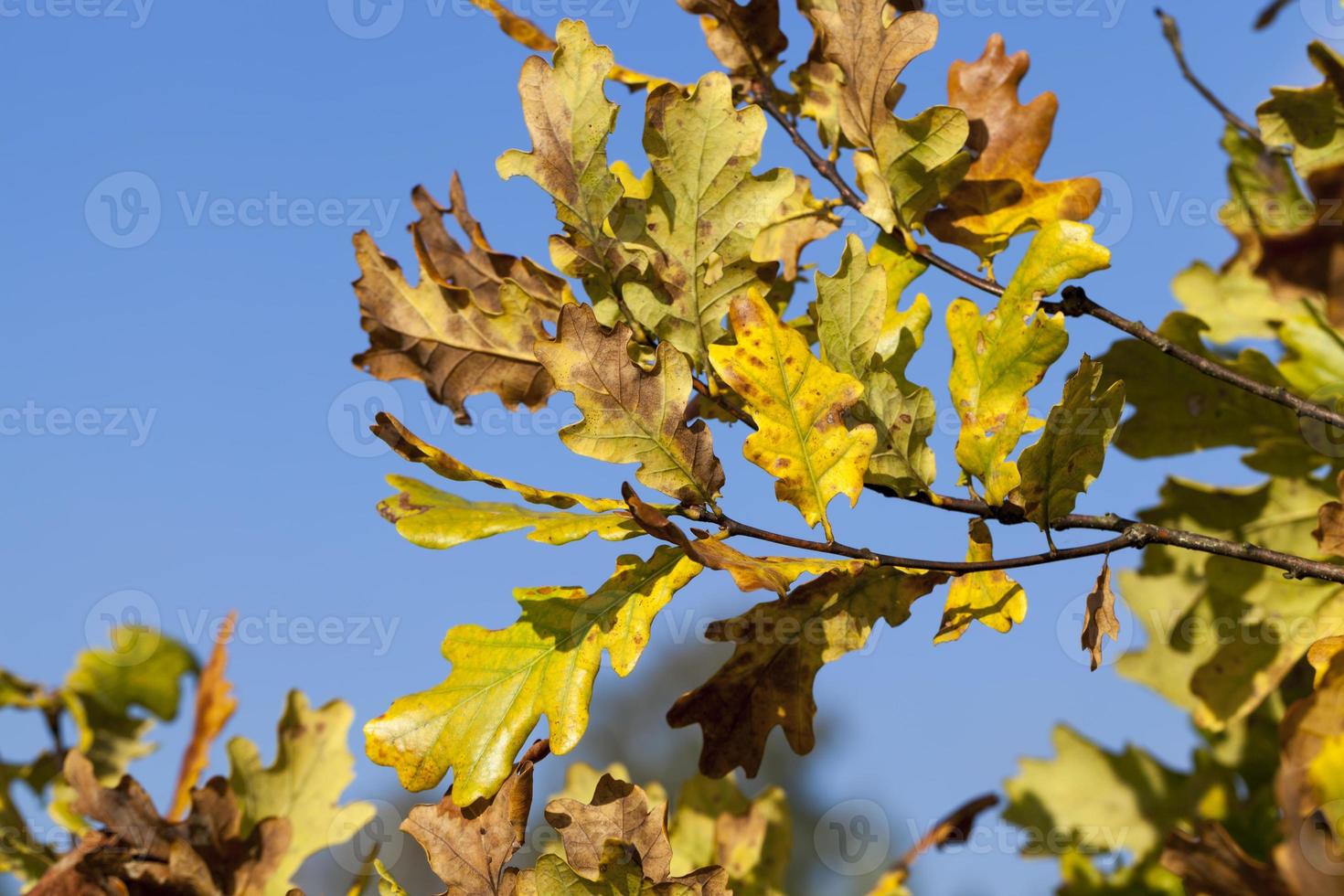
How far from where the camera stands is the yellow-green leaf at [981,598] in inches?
60.4

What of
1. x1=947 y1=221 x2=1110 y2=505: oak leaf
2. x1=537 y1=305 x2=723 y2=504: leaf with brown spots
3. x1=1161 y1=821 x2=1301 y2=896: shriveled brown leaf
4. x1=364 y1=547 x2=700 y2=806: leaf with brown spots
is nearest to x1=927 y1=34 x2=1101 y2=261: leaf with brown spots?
x1=947 y1=221 x2=1110 y2=505: oak leaf

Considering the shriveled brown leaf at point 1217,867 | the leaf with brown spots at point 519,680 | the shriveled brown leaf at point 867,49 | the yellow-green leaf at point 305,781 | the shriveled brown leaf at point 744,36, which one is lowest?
the shriveled brown leaf at point 1217,867

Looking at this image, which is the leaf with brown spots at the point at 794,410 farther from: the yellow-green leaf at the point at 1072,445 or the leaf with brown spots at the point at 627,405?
the yellow-green leaf at the point at 1072,445

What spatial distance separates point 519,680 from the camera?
145 centimetres

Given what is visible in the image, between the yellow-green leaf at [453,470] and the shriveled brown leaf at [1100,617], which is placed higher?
the yellow-green leaf at [453,470]

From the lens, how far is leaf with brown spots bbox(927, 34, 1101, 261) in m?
1.81

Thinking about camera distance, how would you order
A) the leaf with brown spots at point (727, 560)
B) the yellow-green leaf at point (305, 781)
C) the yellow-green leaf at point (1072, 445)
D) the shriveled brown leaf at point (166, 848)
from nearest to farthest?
the leaf with brown spots at point (727, 560), the yellow-green leaf at point (1072, 445), the shriveled brown leaf at point (166, 848), the yellow-green leaf at point (305, 781)

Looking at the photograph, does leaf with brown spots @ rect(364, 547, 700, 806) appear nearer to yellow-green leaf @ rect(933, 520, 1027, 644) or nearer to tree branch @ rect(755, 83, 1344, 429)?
yellow-green leaf @ rect(933, 520, 1027, 644)

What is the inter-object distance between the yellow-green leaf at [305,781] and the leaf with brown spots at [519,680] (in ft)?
2.66

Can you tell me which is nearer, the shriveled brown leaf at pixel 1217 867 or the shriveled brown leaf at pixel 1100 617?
the shriveled brown leaf at pixel 1217 867

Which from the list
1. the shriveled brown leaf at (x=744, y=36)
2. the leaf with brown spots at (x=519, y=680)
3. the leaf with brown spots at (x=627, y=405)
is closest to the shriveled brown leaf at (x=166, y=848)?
the leaf with brown spots at (x=519, y=680)

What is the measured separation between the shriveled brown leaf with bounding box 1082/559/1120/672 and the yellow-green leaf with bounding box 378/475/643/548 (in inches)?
21.3

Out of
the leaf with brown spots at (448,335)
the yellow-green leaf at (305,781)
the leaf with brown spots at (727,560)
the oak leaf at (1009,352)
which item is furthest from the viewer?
the yellow-green leaf at (305,781)

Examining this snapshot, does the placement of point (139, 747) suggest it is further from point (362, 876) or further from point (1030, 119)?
point (1030, 119)
